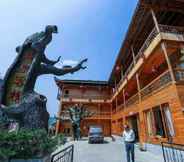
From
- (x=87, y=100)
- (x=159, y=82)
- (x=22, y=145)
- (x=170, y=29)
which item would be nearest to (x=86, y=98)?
(x=87, y=100)

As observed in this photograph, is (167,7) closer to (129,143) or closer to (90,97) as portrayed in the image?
(129,143)

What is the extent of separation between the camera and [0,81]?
175 inches

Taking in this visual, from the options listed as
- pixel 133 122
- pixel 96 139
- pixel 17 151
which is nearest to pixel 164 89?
pixel 17 151

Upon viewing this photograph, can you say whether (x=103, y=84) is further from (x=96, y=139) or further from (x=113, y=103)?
(x=96, y=139)

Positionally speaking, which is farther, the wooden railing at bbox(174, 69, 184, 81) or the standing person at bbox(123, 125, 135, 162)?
the wooden railing at bbox(174, 69, 184, 81)

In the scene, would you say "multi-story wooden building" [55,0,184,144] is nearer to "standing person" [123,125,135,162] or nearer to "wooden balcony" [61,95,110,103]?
"standing person" [123,125,135,162]

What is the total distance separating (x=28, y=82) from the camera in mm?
4090

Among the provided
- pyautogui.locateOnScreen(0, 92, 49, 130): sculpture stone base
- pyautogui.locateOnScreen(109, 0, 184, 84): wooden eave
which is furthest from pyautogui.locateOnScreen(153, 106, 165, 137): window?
pyautogui.locateOnScreen(0, 92, 49, 130): sculpture stone base

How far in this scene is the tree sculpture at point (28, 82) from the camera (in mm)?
3684

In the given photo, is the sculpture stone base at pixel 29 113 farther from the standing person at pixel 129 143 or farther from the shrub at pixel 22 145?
the standing person at pixel 129 143

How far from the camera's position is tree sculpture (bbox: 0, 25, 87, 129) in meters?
3.68

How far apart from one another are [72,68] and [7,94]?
2.03 m

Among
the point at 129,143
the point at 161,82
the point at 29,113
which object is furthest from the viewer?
the point at 161,82

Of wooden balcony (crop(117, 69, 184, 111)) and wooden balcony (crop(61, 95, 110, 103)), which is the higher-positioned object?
wooden balcony (crop(61, 95, 110, 103))
